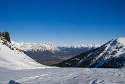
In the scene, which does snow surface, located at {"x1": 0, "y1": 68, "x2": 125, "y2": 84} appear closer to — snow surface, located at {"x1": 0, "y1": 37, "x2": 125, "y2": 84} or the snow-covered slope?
snow surface, located at {"x1": 0, "y1": 37, "x2": 125, "y2": 84}

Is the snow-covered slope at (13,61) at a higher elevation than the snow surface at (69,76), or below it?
Result: higher

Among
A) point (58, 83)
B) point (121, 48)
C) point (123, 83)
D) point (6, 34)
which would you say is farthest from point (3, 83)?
point (121, 48)

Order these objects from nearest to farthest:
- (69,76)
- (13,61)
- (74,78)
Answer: (74,78) → (69,76) → (13,61)

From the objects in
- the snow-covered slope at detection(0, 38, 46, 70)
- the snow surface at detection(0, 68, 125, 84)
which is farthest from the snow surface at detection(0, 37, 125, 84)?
the snow-covered slope at detection(0, 38, 46, 70)

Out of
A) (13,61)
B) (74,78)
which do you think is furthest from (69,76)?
(13,61)

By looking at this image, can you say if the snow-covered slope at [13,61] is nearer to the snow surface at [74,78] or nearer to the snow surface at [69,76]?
the snow surface at [69,76]

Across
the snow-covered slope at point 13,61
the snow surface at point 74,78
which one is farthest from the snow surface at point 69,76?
the snow-covered slope at point 13,61

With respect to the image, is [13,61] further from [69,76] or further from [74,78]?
[74,78]

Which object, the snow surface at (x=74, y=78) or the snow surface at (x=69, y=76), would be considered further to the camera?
the snow surface at (x=69, y=76)

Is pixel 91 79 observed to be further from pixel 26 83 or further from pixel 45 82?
pixel 26 83

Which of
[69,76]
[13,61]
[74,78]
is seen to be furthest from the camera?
[13,61]

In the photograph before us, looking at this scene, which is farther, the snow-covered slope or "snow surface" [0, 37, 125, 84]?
the snow-covered slope

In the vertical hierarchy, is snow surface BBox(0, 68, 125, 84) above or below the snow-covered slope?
below

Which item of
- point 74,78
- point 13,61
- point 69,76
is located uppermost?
point 13,61
